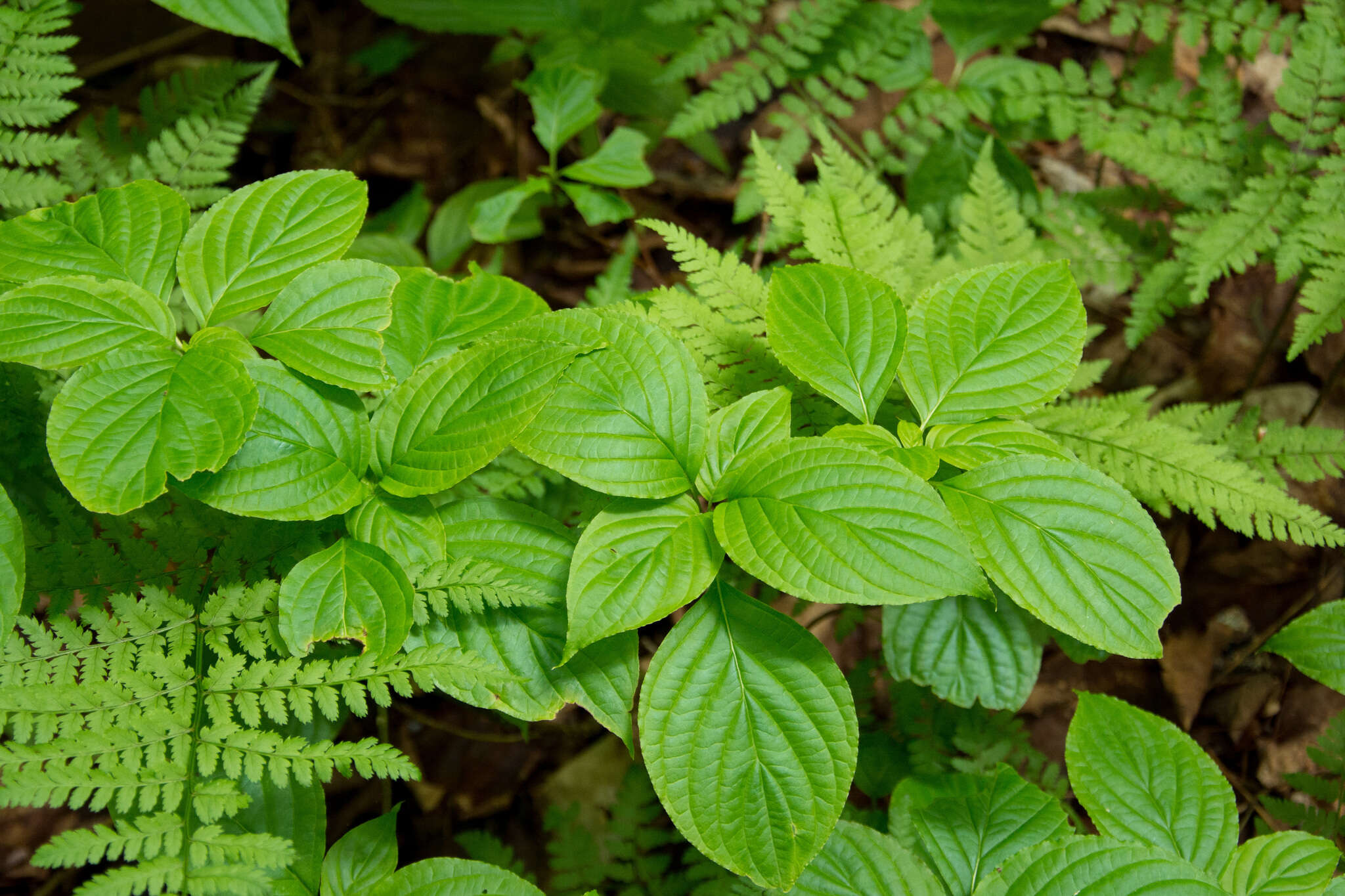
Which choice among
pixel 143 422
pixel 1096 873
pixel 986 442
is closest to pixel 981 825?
pixel 1096 873

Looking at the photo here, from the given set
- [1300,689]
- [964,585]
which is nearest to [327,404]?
[964,585]

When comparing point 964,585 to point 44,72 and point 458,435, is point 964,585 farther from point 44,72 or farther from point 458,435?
point 44,72

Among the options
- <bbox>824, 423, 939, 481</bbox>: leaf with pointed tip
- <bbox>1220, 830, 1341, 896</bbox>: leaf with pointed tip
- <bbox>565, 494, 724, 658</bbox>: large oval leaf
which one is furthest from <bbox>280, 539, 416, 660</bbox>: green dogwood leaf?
<bbox>1220, 830, 1341, 896</bbox>: leaf with pointed tip

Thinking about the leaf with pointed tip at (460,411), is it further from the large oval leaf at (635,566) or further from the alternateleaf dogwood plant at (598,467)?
the large oval leaf at (635,566)

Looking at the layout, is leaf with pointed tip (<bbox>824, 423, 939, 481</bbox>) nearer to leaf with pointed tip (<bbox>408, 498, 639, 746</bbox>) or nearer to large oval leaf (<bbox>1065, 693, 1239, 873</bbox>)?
leaf with pointed tip (<bbox>408, 498, 639, 746</bbox>)

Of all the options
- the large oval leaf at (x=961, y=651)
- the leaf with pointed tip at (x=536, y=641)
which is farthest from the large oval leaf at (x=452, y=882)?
the large oval leaf at (x=961, y=651)

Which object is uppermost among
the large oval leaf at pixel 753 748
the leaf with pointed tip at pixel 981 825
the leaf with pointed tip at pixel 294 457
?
the leaf with pointed tip at pixel 294 457
